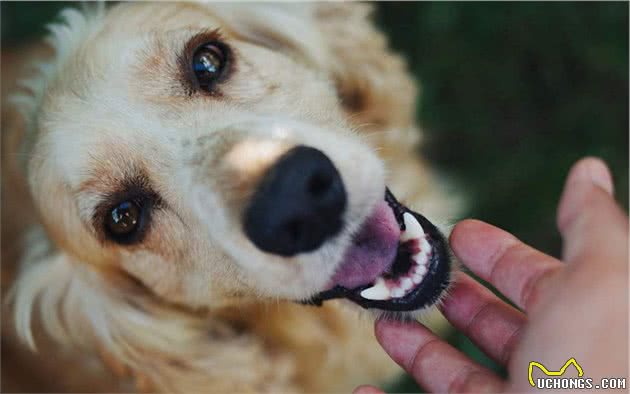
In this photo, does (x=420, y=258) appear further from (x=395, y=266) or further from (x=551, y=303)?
(x=551, y=303)

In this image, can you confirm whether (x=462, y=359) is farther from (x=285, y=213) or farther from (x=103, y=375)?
(x=103, y=375)

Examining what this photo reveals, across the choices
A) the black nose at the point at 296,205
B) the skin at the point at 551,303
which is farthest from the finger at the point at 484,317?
the black nose at the point at 296,205

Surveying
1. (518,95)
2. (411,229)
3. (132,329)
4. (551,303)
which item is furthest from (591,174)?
(518,95)

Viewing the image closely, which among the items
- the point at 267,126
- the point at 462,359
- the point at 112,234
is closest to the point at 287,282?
the point at 267,126

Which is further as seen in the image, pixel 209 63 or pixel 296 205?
pixel 209 63

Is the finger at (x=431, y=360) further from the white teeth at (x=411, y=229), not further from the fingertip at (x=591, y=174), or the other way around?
the fingertip at (x=591, y=174)

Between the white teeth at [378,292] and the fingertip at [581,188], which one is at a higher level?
the fingertip at [581,188]
